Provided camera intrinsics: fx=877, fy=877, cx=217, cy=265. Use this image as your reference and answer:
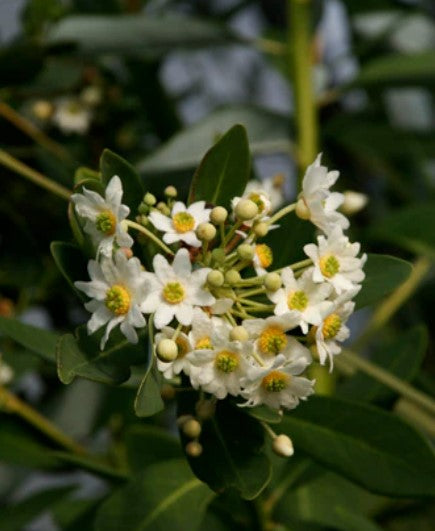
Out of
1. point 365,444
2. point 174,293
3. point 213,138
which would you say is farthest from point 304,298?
point 213,138

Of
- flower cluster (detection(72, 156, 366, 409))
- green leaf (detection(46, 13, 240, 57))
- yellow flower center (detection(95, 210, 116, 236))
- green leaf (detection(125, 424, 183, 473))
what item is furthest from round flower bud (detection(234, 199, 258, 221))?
green leaf (detection(46, 13, 240, 57))

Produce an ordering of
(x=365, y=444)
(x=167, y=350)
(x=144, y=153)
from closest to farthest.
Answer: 1. (x=167, y=350)
2. (x=365, y=444)
3. (x=144, y=153)

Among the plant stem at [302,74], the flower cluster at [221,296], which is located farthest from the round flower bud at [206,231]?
the plant stem at [302,74]

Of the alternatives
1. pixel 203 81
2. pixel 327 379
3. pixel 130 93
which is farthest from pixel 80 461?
pixel 203 81

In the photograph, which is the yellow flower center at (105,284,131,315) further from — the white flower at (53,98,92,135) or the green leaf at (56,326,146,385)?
the white flower at (53,98,92,135)

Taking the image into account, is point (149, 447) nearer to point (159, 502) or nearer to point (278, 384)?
point (159, 502)

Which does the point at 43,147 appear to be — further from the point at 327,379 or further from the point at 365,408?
the point at 365,408
